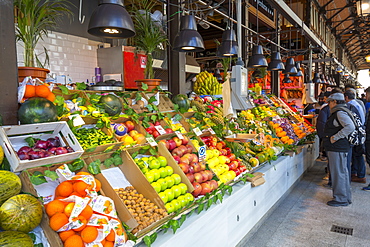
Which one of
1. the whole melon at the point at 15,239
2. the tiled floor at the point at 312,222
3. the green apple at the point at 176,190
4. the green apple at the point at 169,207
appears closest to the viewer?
the whole melon at the point at 15,239

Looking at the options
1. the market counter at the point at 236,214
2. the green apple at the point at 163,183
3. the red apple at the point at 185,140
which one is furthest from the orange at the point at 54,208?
the red apple at the point at 185,140

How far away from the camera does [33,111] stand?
6.84ft

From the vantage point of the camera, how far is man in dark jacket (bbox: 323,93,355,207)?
14.3 ft

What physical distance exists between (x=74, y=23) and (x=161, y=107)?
13.3ft

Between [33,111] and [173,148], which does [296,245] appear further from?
[33,111]

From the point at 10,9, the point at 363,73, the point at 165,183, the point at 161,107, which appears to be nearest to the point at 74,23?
the point at 161,107

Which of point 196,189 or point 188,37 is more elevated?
point 188,37

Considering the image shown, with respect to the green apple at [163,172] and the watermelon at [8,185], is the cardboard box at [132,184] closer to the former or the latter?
the green apple at [163,172]

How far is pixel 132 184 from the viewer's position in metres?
2.52

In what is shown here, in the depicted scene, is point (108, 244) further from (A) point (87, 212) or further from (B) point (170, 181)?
(B) point (170, 181)

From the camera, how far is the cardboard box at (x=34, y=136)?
1788 millimetres

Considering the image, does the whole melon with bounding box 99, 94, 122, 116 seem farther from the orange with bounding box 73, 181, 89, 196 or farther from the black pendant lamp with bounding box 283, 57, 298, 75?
the black pendant lamp with bounding box 283, 57, 298, 75

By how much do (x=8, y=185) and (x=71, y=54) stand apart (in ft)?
17.6

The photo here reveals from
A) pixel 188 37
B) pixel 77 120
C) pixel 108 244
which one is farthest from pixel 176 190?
pixel 188 37
